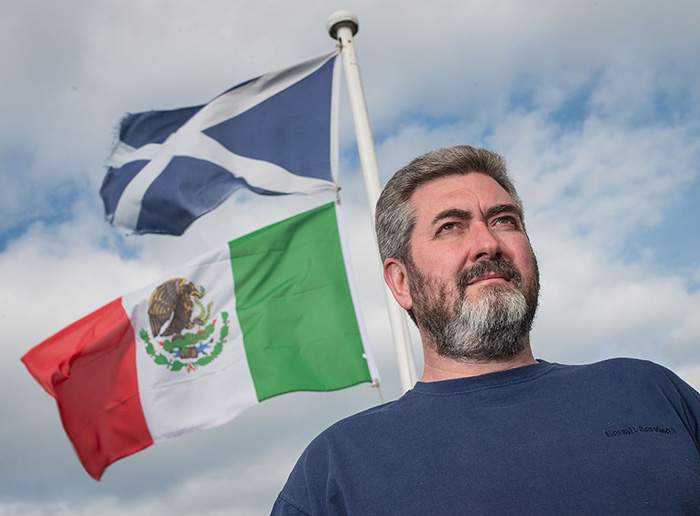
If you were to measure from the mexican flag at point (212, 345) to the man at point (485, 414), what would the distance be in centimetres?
377

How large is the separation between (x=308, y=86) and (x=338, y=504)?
5.65m

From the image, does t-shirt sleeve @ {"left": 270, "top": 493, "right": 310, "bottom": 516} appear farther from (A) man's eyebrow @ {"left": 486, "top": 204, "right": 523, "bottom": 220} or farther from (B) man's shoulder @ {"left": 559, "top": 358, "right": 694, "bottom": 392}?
(A) man's eyebrow @ {"left": 486, "top": 204, "right": 523, "bottom": 220}

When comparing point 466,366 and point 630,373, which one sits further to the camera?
point 466,366

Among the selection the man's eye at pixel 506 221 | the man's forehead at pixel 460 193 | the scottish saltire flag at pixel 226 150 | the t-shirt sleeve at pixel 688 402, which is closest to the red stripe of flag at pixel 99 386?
the scottish saltire flag at pixel 226 150

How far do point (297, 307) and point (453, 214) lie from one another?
4.14 meters

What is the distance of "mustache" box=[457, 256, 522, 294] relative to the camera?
91.3 inches

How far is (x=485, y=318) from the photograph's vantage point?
2254 millimetres

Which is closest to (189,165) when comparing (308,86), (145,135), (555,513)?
(145,135)

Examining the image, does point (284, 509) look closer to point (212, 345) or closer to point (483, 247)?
point (483, 247)

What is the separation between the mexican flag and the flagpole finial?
1.62 metres

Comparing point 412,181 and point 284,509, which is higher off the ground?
point 412,181

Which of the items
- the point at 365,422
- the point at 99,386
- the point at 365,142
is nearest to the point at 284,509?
the point at 365,422

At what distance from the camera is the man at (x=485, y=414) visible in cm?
185

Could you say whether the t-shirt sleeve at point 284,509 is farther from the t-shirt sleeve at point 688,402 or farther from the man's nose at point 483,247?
the t-shirt sleeve at point 688,402
